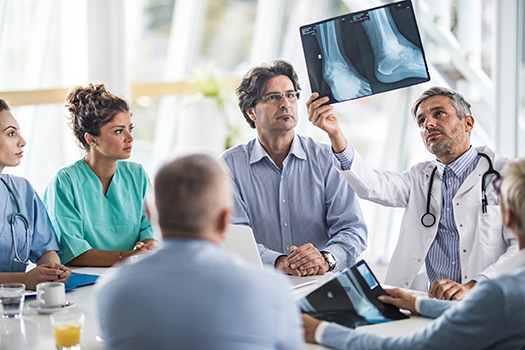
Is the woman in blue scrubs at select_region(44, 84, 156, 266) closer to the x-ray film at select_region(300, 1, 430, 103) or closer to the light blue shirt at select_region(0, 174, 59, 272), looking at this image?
the light blue shirt at select_region(0, 174, 59, 272)

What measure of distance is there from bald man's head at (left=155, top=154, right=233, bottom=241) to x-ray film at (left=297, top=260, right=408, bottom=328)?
63 centimetres

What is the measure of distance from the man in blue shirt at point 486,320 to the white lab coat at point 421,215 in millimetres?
893

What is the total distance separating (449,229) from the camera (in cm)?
235

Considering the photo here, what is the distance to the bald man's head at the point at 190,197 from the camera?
1053mm

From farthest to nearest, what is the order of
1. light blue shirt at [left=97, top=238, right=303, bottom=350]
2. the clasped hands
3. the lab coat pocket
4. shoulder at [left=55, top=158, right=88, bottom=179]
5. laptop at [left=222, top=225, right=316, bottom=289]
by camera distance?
shoulder at [left=55, top=158, right=88, bottom=179] → the lab coat pocket → the clasped hands → laptop at [left=222, top=225, right=316, bottom=289] → light blue shirt at [left=97, top=238, right=303, bottom=350]

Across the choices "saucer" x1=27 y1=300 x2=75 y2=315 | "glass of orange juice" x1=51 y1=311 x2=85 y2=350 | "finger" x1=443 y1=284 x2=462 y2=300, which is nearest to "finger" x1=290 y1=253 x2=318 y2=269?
"finger" x1=443 y1=284 x2=462 y2=300

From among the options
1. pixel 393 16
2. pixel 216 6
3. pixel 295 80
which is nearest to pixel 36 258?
pixel 295 80

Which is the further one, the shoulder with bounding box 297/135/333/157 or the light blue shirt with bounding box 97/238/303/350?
the shoulder with bounding box 297/135/333/157

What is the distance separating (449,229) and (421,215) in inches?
5.5

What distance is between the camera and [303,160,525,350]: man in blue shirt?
1158mm

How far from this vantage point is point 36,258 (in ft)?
7.54

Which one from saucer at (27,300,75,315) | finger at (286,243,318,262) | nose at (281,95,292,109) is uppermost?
nose at (281,95,292,109)

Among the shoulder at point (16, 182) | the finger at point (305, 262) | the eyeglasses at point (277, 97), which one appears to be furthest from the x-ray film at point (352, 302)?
the shoulder at point (16, 182)

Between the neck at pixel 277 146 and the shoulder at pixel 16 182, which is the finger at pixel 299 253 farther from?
the shoulder at pixel 16 182
